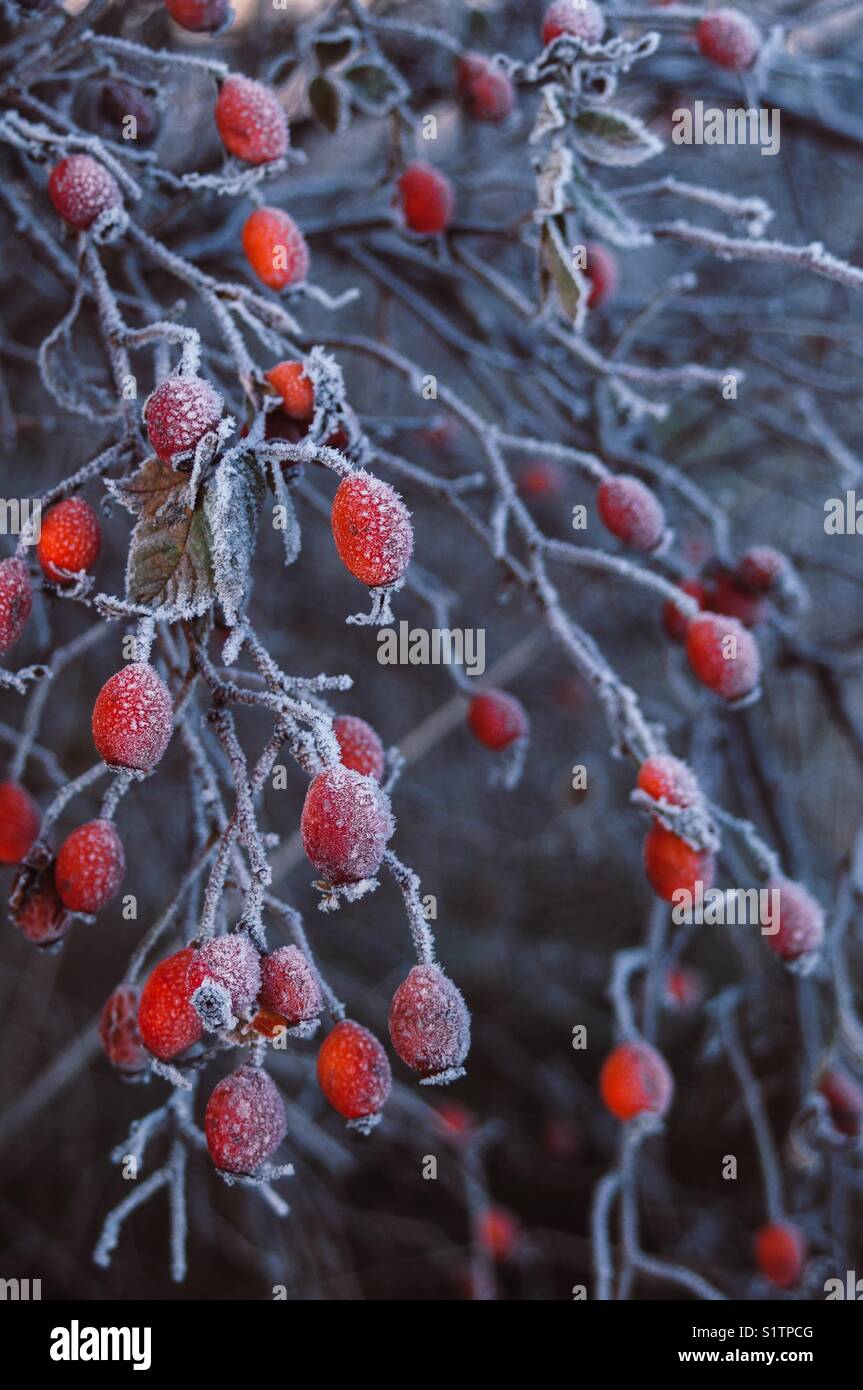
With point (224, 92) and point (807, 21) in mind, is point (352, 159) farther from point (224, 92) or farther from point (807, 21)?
point (224, 92)

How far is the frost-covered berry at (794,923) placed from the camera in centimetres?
92

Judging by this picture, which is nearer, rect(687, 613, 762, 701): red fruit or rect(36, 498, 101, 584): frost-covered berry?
rect(36, 498, 101, 584): frost-covered berry

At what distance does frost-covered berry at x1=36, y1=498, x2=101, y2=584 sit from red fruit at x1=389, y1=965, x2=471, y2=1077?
35 cm

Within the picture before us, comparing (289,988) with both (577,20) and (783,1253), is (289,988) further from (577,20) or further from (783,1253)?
(783,1253)

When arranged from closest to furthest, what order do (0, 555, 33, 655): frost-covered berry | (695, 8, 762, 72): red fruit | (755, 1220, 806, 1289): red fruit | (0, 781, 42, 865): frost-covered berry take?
(0, 555, 33, 655): frost-covered berry < (0, 781, 42, 865): frost-covered berry < (695, 8, 762, 72): red fruit < (755, 1220, 806, 1289): red fruit

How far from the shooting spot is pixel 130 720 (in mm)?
601

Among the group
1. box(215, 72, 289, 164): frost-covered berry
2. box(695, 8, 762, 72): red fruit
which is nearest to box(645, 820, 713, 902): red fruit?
box(215, 72, 289, 164): frost-covered berry

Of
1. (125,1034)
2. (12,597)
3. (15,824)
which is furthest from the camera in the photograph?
(15,824)

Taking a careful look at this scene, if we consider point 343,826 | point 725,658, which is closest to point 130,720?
point 343,826

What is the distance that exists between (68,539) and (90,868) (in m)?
0.22

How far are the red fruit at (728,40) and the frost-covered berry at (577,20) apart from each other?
19cm

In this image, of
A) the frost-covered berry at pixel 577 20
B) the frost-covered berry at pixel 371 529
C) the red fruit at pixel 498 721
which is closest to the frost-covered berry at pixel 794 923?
the red fruit at pixel 498 721

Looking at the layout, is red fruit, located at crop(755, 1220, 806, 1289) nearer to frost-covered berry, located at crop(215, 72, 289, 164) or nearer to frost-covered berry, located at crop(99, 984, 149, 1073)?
frost-covered berry, located at crop(99, 984, 149, 1073)

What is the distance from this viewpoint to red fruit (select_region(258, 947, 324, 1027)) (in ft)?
2.00
